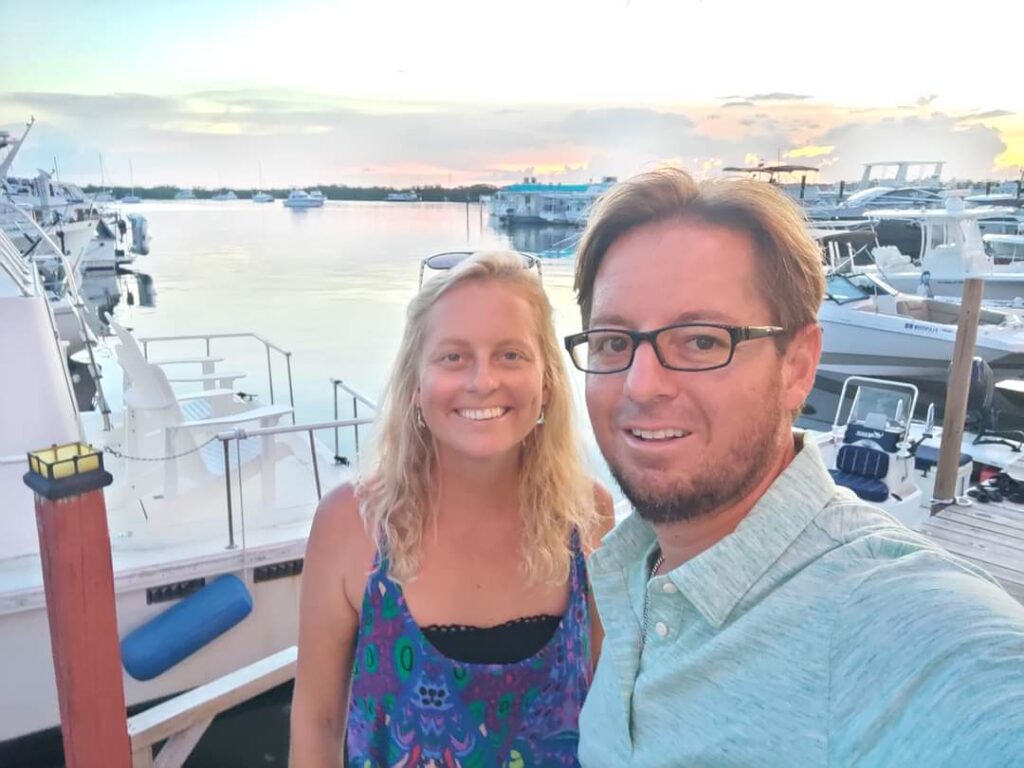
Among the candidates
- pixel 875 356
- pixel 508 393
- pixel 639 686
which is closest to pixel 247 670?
pixel 508 393

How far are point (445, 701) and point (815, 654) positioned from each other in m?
1.04

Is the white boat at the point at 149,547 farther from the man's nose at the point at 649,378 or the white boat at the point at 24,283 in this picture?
the man's nose at the point at 649,378

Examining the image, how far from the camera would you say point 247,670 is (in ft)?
10.1

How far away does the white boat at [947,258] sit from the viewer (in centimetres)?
1666

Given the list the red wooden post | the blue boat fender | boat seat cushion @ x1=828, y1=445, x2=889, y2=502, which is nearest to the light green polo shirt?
the red wooden post

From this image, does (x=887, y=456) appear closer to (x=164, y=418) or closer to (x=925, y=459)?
Result: (x=925, y=459)

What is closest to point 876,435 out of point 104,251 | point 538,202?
point 104,251

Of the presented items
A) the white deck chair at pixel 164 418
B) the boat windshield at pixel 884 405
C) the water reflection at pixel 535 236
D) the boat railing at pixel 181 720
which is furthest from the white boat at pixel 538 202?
the boat railing at pixel 181 720

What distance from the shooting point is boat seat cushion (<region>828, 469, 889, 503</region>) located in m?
6.20

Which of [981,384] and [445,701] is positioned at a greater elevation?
[445,701]

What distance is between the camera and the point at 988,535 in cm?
623

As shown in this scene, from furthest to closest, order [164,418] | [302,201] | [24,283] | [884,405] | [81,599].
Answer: [302,201], [884,405], [164,418], [24,283], [81,599]

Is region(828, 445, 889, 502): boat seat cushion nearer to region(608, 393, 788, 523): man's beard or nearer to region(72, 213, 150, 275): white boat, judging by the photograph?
region(608, 393, 788, 523): man's beard

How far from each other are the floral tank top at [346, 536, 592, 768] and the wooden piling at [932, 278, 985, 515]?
254 inches
